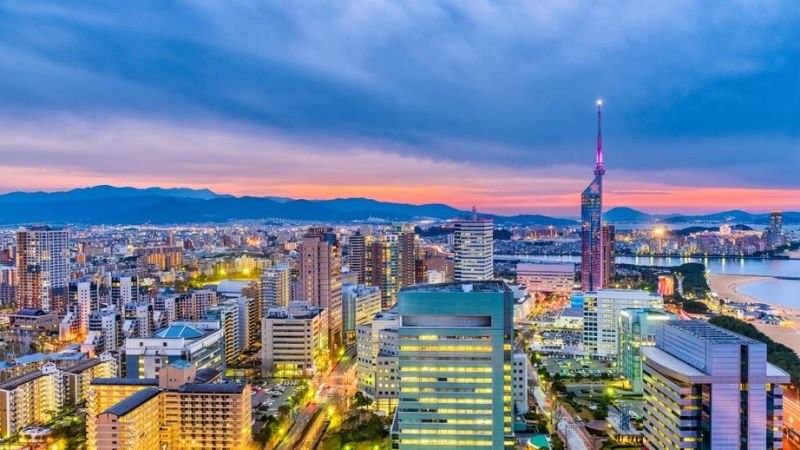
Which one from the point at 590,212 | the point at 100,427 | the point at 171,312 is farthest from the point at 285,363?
the point at 590,212

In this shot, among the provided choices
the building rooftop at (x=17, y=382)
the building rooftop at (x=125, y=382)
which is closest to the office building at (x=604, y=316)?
the building rooftop at (x=125, y=382)

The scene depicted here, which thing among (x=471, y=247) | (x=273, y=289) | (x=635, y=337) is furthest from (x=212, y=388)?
(x=471, y=247)

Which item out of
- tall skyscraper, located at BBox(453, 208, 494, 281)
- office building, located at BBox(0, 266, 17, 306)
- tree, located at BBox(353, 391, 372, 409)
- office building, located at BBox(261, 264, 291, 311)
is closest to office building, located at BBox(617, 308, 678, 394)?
tree, located at BBox(353, 391, 372, 409)

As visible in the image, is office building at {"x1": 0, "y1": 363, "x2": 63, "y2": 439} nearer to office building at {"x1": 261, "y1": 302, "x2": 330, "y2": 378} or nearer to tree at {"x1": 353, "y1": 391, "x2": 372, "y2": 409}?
office building at {"x1": 261, "y1": 302, "x2": 330, "y2": 378}

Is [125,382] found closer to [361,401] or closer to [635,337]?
[361,401]

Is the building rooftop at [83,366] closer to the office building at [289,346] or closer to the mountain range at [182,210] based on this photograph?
the office building at [289,346]

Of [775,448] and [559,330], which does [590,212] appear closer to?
[559,330]

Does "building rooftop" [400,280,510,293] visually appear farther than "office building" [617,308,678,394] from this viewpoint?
No
